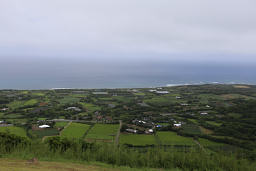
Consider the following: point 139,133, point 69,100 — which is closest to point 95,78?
point 69,100

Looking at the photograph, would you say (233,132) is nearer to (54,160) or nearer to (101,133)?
(101,133)

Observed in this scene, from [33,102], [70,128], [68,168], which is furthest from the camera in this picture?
[33,102]

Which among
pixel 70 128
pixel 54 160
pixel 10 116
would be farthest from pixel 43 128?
pixel 54 160

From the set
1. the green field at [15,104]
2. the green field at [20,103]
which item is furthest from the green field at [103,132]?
the green field at [15,104]

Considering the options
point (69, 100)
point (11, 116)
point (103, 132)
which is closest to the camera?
point (103, 132)

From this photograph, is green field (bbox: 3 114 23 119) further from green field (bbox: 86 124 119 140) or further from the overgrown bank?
the overgrown bank

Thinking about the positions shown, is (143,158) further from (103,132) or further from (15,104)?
(15,104)
